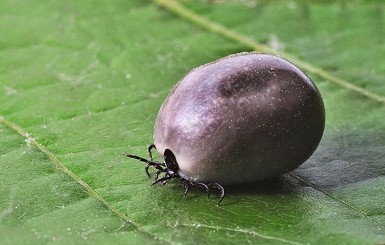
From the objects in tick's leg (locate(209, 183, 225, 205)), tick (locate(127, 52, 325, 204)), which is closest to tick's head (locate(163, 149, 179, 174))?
tick (locate(127, 52, 325, 204))

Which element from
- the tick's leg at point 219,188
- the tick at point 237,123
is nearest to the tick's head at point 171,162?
the tick at point 237,123

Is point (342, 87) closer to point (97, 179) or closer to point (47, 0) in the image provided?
point (97, 179)

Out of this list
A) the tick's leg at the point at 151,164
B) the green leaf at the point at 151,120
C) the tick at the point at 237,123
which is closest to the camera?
the green leaf at the point at 151,120

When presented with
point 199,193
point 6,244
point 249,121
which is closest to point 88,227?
point 6,244

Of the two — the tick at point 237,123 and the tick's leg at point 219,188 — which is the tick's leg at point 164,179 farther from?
the tick's leg at point 219,188

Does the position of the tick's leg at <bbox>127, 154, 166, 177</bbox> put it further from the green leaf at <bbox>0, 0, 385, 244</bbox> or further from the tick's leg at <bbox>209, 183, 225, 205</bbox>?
the tick's leg at <bbox>209, 183, 225, 205</bbox>

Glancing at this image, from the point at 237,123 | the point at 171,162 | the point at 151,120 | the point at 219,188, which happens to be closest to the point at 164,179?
the point at 171,162
